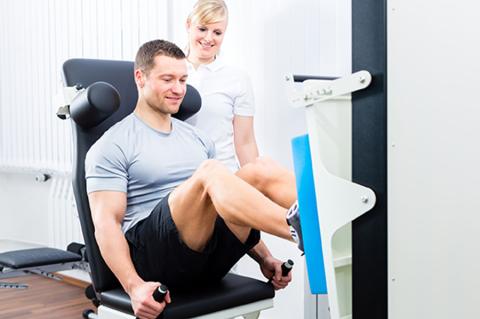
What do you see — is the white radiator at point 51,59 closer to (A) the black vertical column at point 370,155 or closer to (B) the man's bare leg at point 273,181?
(B) the man's bare leg at point 273,181

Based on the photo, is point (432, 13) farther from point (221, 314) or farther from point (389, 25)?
point (221, 314)

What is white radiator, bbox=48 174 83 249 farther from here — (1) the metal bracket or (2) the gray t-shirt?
(1) the metal bracket

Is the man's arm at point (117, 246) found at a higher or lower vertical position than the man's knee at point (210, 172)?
lower

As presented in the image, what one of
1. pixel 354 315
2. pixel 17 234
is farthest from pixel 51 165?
pixel 354 315

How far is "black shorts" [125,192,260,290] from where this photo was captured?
1.58 meters

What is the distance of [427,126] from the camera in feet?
3.64

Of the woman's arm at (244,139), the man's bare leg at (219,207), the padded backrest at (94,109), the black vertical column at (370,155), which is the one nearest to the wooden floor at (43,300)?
the woman's arm at (244,139)

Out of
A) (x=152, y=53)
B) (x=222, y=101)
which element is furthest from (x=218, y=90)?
(x=152, y=53)

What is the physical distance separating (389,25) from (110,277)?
1016mm

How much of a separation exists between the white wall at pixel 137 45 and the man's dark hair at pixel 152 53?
0.62 metres

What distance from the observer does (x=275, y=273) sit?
173 centimetres

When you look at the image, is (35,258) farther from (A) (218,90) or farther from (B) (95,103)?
(B) (95,103)

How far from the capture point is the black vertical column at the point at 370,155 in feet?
3.62

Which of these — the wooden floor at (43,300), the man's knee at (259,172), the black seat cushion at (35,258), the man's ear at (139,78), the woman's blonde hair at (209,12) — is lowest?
the wooden floor at (43,300)
